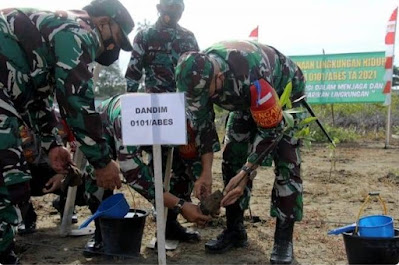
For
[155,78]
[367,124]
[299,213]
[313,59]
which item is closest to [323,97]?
[313,59]

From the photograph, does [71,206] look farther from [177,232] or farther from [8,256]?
[8,256]

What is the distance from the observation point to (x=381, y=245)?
2641 millimetres

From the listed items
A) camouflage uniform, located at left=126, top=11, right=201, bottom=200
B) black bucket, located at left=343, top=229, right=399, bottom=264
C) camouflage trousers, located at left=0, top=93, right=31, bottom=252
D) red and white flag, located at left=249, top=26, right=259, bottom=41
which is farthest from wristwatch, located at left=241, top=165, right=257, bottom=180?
red and white flag, located at left=249, top=26, right=259, bottom=41

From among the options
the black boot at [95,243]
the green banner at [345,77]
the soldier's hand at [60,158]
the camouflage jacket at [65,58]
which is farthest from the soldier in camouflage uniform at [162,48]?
the green banner at [345,77]

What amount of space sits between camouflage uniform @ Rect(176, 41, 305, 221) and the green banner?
7772 millimetres

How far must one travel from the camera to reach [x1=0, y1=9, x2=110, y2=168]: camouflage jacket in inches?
97.1

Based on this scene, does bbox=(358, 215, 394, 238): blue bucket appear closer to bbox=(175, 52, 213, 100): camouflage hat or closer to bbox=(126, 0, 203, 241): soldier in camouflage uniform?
bbox=(175, 52, 213, 100): camouflage hat

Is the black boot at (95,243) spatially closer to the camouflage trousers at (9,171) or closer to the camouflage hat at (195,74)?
the camouflage trousers at (9,171)

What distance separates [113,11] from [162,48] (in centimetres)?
212

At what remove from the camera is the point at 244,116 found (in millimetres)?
3633

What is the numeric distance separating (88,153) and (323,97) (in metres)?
9.50

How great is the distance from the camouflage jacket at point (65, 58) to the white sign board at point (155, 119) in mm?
198

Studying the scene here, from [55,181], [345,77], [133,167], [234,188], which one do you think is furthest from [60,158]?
[345,77]

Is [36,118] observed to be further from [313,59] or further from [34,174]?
[313,59]
